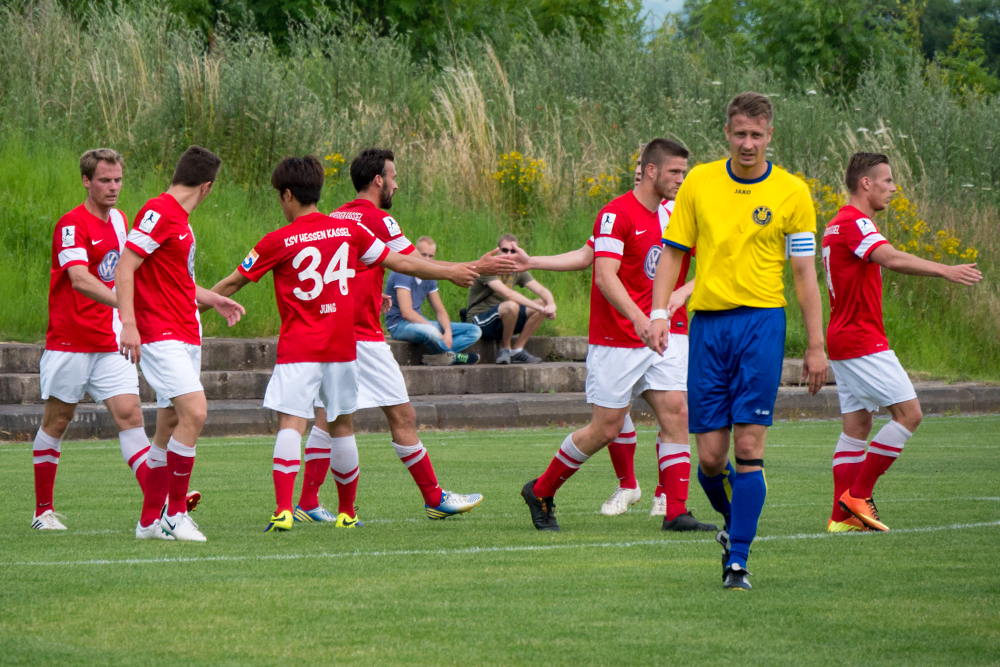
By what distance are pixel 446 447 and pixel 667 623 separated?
8.50 m

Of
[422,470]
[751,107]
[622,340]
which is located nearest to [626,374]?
[622,340]

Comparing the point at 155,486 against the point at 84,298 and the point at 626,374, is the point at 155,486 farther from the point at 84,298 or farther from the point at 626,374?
the point at 626,374

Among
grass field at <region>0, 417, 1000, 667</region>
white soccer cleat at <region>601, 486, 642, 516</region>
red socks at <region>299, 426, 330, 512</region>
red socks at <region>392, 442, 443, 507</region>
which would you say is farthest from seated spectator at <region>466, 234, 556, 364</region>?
red socks at <region>392, 442, 443, 507</region>

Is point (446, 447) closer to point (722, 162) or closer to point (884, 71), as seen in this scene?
point (722, 162)

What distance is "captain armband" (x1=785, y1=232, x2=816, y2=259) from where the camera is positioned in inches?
225

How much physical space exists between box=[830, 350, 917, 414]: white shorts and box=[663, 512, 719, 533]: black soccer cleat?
1.15 m

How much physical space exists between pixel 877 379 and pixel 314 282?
127 inches

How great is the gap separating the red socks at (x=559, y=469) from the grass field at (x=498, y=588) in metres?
0.26

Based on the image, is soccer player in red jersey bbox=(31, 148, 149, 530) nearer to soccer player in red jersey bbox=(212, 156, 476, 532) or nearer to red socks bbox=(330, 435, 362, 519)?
soccer player in red jersey bbox=(212, 156, 476, 532)

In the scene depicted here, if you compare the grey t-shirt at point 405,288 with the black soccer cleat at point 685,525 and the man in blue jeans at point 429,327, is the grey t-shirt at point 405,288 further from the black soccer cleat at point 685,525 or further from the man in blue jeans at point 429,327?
the black soccer cleat at point 685,525

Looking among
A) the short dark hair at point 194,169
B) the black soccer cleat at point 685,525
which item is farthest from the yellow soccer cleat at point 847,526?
the short dark hair at point 194,169

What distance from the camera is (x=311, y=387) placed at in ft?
24.4

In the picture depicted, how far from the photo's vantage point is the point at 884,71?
27.8m

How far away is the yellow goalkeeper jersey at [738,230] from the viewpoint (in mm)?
5699
